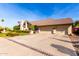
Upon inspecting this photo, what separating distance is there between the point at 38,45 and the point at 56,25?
1.01 m

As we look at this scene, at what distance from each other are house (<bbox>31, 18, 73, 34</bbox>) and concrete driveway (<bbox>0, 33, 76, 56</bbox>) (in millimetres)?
195

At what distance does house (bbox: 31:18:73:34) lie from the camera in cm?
584

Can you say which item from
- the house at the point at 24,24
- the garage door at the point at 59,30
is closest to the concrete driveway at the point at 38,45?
the garage door at the point at 59,30

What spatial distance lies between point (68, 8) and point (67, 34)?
0.99m

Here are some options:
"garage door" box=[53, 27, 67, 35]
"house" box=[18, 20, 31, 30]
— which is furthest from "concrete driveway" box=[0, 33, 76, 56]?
"house" box=[18, 20, 31, 30]

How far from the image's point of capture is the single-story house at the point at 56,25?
19.2 ft

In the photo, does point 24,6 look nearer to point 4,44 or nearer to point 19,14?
point 19,14

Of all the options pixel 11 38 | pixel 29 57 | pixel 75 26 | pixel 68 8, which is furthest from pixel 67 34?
pixel 11 38

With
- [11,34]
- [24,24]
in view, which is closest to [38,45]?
[24,24]

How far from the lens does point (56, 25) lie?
5.98 m

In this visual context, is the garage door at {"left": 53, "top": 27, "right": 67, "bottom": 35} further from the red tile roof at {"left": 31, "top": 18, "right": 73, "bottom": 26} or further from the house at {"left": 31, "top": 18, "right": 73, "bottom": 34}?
the red tile roof at {"left": 31, "top": 18, "right": 73, "bottom": 26}

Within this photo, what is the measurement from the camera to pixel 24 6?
18.6ft

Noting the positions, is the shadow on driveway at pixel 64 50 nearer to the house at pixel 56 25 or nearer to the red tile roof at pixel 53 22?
the house at pixel 56 25

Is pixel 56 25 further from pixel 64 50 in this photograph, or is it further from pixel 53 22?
pixel 64 50
